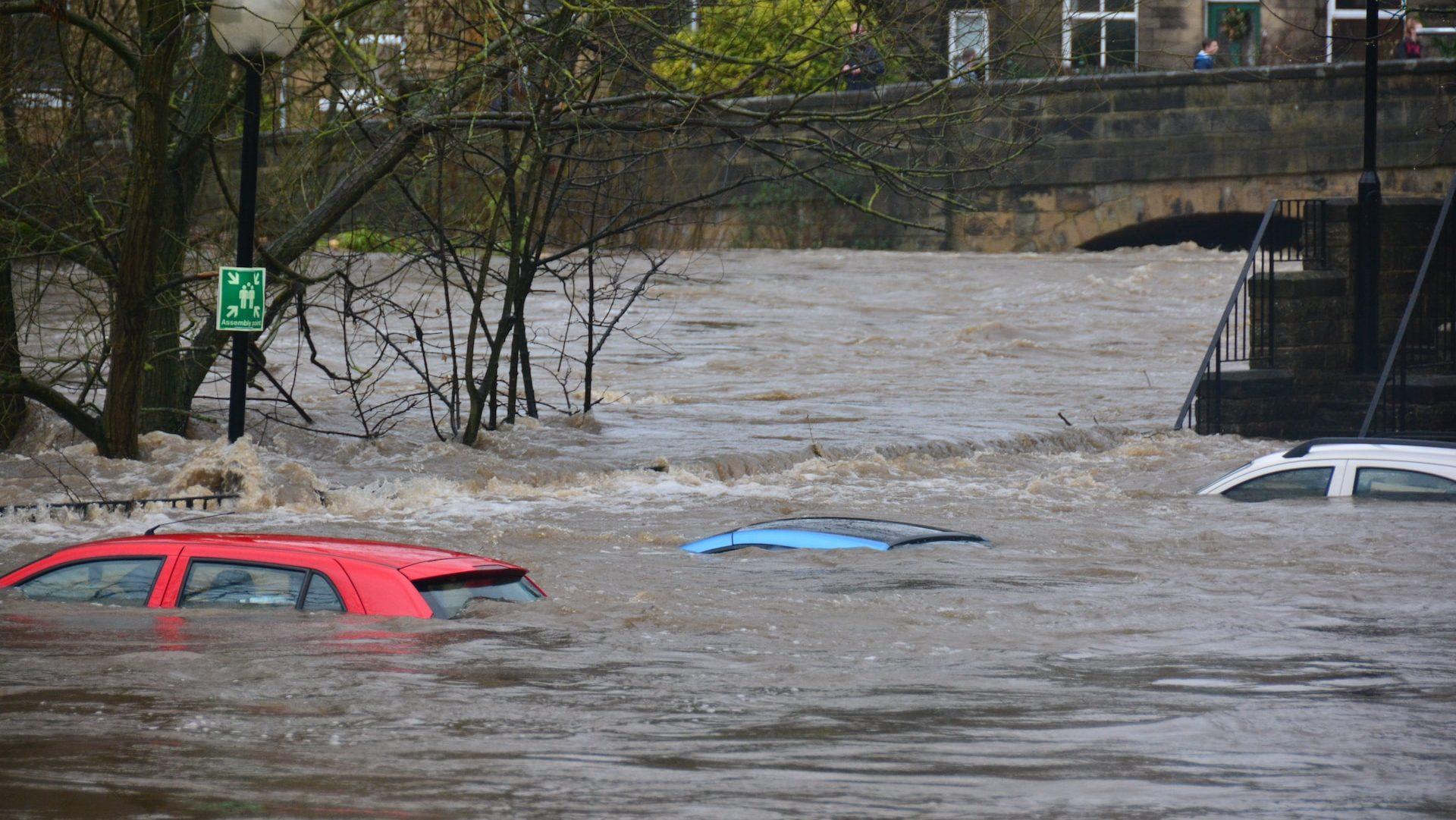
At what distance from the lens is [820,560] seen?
1020cm

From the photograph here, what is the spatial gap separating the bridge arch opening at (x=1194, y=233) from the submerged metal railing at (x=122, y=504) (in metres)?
26.0

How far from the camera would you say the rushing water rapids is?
227 inches

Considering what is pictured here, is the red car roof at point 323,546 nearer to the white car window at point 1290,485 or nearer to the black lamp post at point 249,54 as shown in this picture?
the black lamp post at point 249,54

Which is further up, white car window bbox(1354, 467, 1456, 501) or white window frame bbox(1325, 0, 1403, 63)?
white window frame bbox(1325, 0, 1403, 63)

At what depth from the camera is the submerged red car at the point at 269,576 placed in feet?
24.4

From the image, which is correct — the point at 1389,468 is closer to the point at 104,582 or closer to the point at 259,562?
the point at 259,562

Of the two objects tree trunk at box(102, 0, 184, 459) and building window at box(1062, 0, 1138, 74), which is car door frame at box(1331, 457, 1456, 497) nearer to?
building window at box(1062, 0, 1138, 74)

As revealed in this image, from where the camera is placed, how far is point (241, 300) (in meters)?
12.7

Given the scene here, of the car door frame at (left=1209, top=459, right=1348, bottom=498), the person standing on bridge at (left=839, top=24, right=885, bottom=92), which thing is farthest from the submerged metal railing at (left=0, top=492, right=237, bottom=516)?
the car door frame at (left=1209, top=459, right=1348, bottom=498)

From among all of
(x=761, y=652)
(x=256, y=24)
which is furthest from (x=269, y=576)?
(x=256, y=24)

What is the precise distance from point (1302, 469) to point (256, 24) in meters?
7.49

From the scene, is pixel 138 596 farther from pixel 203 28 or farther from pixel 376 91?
pixel 203 28

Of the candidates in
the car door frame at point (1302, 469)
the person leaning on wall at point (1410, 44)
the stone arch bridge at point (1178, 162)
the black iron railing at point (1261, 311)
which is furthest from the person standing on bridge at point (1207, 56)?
the car door frame at point (1302, 469)

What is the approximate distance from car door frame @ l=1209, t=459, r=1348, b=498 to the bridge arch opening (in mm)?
Result: 23790
